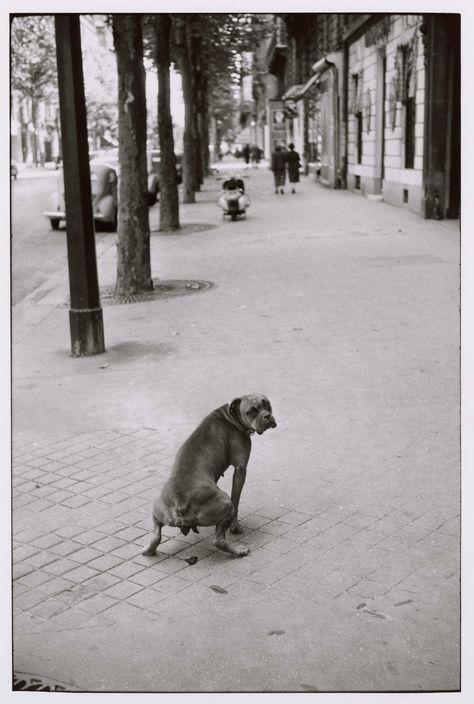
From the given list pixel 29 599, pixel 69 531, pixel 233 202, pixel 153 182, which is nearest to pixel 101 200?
pixel 233 202

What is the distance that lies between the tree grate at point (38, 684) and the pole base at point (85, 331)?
5606 mm

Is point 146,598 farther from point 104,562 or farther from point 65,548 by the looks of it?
point 65,548

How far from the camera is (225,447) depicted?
14.8 feet

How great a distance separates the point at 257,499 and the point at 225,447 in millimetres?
914

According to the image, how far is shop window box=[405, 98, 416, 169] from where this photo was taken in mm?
22362

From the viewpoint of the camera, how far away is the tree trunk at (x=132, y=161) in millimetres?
11617

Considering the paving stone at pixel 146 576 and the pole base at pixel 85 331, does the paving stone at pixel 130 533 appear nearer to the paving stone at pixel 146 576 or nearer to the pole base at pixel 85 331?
the paving stone at pixel 146 576

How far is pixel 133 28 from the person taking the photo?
449 inches

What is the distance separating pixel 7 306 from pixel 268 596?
6.84ft

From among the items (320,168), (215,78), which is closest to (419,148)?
(320,168)

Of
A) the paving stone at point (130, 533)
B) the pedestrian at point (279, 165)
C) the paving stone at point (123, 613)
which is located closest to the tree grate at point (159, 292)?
the paving stone at point (130, 533)

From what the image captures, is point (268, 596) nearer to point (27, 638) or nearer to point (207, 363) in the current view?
point (27, 638)

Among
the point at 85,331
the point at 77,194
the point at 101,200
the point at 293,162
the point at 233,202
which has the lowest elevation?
the point at 85,331

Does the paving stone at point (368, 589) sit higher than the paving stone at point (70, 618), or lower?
higher
